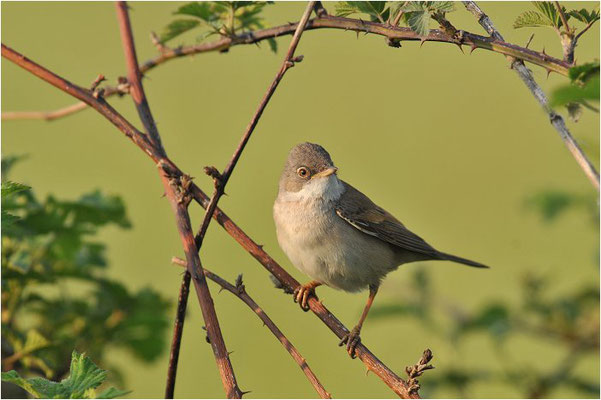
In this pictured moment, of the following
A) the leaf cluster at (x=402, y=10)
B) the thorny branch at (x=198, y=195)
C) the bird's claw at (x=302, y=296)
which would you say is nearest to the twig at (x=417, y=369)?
the thorny branch at (x=198, y=195)

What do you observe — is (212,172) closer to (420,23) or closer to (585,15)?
(420,23)

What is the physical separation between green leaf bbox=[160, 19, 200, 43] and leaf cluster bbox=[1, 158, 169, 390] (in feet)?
2.58

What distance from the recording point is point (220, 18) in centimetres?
290

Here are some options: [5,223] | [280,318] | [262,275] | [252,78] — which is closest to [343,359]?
[280,318]

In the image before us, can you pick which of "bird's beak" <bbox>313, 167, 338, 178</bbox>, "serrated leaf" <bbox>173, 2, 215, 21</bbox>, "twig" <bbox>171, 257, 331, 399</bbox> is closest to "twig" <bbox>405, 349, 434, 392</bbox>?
"twig" <bbox>171, 257, 331, 399</bbox>

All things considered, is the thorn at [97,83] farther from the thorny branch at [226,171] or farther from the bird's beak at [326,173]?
the bird's beak at [326,173]

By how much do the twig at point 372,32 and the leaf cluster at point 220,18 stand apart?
0.19ft

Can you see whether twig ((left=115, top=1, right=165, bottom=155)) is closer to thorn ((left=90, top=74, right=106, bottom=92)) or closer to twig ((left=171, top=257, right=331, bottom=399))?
thorn ((left=90, top=74, right=106, bottom=92))

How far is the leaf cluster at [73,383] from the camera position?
6.01 feet

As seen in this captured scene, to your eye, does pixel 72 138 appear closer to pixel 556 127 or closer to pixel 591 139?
pixel 591 139

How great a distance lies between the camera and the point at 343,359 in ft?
24.4

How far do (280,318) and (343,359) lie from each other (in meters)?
0.85

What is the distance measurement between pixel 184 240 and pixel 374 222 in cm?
216

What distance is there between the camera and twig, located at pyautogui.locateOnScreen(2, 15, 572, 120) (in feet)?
6.61
